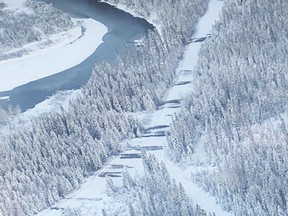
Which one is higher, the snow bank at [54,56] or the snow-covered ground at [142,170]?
the snow bank at [54,56]

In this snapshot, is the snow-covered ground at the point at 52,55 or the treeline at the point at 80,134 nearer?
the treeline at the point at 80,134

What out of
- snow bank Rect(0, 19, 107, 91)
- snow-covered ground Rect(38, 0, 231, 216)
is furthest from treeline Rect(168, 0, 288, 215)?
snow bank Rect(0, 19, 107, 91)

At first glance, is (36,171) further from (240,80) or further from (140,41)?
(140,41)

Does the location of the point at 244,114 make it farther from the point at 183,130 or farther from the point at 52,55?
the point at 52,55

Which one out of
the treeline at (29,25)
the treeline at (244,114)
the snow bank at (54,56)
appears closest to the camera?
the treeline at (244,114)

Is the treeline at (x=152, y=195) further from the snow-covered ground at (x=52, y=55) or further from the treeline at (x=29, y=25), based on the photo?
the treeline at (x=29, y=25)

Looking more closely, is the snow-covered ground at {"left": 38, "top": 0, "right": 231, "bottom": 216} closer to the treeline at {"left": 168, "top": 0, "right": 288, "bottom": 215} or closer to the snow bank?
the treeline at {"left": 168, "top": 0, "right": 288, "bottom": 215}

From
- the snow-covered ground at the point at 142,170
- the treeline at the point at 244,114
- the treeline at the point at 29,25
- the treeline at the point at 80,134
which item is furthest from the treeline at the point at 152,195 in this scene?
the treeline at the point at 29,25

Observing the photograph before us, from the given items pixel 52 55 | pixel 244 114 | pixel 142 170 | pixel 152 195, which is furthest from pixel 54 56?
pixel 152 195
